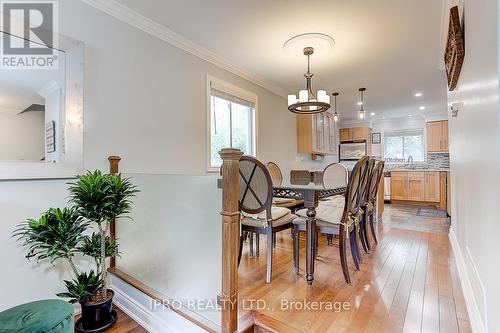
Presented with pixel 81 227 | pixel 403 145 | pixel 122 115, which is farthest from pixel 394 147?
pixel 81 227

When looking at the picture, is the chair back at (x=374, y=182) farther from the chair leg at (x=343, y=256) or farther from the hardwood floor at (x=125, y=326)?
the hardwood floor at (x=125, y=326)

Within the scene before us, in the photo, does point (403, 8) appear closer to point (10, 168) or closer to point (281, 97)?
point (281, 97)

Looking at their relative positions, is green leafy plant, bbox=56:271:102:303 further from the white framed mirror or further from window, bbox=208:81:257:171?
window, bbox=208:81:257:171

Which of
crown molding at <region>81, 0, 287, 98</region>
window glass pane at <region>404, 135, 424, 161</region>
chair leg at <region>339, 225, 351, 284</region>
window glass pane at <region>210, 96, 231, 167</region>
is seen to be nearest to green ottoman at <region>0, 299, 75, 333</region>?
chair leg at <region>339, 225, 351, 284</region>

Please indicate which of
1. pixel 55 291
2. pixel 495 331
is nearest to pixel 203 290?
pixel 55 291

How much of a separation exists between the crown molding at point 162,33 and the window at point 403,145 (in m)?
5.18

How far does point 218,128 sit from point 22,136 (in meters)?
2.05

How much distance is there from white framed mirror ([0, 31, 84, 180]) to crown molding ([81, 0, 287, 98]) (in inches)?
18.7

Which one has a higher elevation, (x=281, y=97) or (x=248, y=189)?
(x=281, y=97)

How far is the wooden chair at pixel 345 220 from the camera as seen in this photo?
6.30 ft

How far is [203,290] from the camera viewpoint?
1.48m

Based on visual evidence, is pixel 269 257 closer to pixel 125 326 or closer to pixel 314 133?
pixel 125 326

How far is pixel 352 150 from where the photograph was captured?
24.0ft

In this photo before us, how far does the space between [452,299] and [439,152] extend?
5.61 metres
